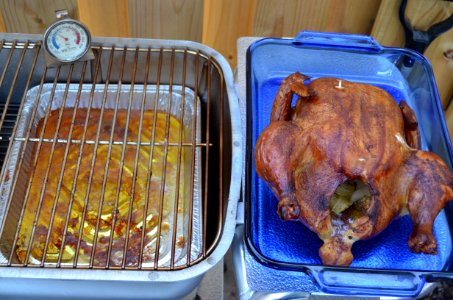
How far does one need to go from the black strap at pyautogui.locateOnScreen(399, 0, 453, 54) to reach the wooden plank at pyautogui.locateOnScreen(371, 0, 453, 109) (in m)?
0.03

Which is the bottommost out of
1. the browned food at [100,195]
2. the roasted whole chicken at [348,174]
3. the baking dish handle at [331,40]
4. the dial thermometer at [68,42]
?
the browned food at [100,195]

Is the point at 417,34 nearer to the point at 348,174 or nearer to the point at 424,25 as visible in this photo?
the point at 424,25

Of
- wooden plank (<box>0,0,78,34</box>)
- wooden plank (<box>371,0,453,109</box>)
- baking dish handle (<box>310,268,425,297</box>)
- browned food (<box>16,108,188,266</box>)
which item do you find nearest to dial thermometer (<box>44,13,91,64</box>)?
browned food (<box>16,108,188,266</box>)

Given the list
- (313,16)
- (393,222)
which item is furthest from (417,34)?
(393,222)

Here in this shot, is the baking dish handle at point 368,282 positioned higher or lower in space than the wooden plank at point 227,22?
lower

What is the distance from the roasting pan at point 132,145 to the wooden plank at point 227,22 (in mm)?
405

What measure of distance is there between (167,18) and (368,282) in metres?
1.07

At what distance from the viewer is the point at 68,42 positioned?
1164mm

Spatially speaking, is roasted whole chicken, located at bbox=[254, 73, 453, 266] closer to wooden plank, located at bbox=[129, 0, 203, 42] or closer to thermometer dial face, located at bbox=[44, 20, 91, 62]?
thermometer dial face, located at bbox=[44, 20, 91, 62]

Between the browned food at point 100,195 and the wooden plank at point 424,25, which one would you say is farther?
the wooden plank at point 424,25

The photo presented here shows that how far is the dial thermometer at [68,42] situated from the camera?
45.6 inches

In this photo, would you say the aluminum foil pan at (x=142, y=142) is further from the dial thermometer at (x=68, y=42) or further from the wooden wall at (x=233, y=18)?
the wooden wall at (x=233, y=18)

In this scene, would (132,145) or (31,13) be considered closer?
(132,145)

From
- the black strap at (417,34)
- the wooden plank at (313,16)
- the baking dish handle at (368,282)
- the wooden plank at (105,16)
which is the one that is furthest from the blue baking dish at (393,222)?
the wooden plank at (105,16)
